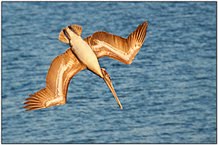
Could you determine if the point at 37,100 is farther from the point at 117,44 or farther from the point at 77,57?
the point at 117,44

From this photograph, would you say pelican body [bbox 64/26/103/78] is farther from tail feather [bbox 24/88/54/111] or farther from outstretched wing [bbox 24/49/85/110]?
tail feather [bbox 24/88/54/111]

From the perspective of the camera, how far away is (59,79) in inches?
730

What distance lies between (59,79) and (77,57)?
59 centimetres

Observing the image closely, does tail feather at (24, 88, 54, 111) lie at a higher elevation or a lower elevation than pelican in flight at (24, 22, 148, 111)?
lower

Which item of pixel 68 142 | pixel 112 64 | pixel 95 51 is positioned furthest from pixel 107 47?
pixel 112 64

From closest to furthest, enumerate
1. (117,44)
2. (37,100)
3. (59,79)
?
(37,100) → (59,79) → (117,44)

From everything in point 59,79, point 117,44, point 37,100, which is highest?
point 117,44

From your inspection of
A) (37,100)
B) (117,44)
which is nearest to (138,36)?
(117,44)

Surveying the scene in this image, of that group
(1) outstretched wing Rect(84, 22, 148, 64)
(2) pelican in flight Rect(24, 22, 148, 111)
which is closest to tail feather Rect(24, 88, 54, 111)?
(2) pelican in flight Rect(24, 22, 148, 111)

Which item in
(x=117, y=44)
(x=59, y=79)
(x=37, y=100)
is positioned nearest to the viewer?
(x=37, y=100)

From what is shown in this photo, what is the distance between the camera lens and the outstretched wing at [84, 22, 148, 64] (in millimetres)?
18609

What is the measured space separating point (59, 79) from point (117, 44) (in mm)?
1261

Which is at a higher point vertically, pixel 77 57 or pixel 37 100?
pixel 77 57

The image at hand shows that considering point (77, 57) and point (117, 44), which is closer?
point (77, 57)
